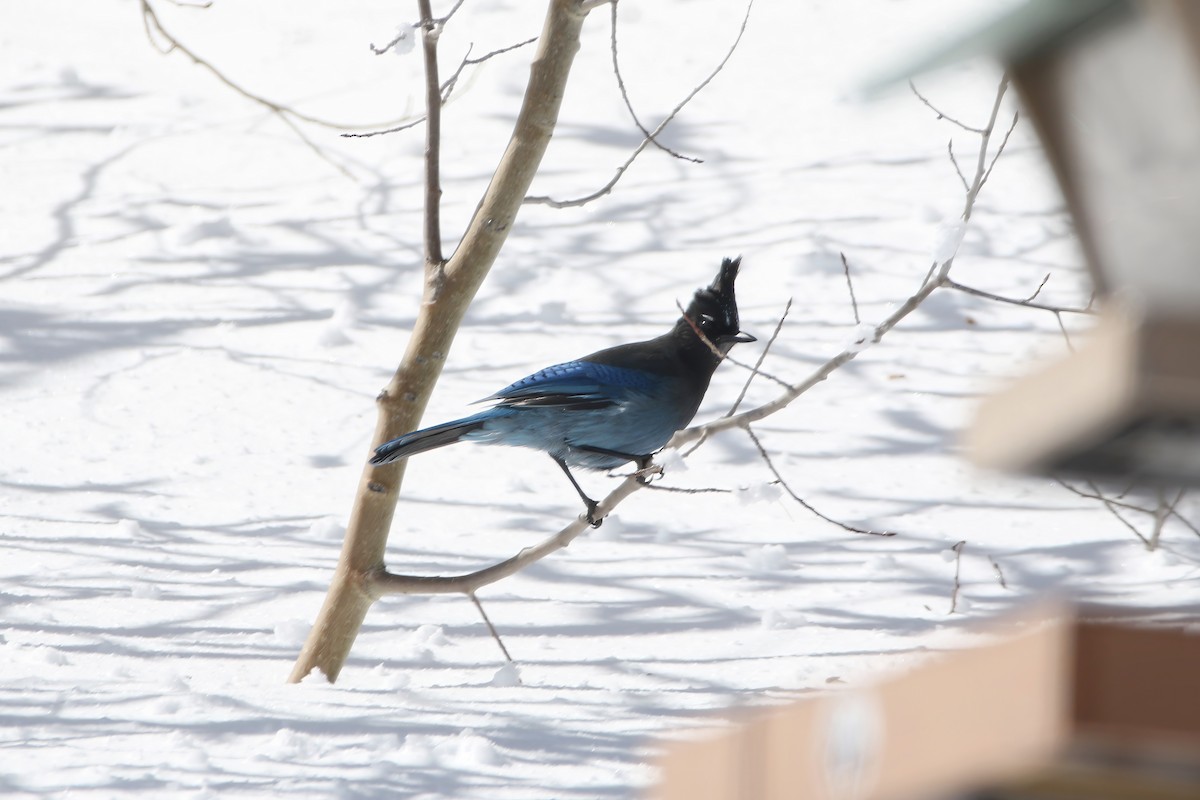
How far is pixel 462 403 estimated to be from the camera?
5578 millimetres

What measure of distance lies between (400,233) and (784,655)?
3.59m

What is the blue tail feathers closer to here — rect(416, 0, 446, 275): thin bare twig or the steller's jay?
the steller's jay

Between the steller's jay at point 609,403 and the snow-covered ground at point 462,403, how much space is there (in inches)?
20.9

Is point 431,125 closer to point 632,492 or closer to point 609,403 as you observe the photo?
point 609,403

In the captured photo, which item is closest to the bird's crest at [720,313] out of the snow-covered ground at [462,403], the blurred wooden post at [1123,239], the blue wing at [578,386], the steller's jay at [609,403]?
the steller's jay at [609,403]

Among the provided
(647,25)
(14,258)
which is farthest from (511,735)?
(647,25)

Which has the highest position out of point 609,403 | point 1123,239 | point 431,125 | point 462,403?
point 431,125

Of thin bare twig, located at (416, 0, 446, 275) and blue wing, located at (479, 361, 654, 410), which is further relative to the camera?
thin bare twig, located at (416, 0, 446, 275)

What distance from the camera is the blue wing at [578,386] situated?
3.55 metres

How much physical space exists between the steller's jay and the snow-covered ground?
0.53 meters

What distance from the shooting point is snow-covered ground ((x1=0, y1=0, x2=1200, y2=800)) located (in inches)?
140

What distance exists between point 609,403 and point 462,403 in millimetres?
2008

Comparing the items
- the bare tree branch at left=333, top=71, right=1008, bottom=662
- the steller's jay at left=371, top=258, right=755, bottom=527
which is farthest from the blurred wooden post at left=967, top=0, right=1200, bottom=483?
the steller's jay at left=371, top=258, right=755, bottom=527

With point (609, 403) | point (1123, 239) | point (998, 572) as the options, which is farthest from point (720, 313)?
point (1123, 239)
